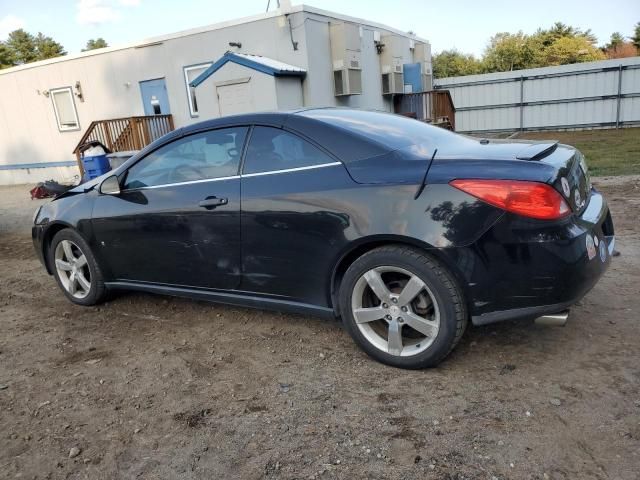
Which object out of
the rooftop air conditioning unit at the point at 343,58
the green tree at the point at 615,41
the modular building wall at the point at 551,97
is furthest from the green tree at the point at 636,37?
the rooftop air conditioning unit at the point at 343,58

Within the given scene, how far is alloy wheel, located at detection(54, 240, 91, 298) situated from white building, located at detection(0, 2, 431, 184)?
20.8ft

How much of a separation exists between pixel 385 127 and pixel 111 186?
210 centimetres

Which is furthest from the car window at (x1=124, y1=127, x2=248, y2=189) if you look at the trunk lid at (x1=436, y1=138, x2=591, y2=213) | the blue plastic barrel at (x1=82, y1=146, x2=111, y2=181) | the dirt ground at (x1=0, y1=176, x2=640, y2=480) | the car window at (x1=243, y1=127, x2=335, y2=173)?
the blue plastic barrel at (x1=82, y1=146, x2=111, y2=181)

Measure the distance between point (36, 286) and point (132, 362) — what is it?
8.25 feet

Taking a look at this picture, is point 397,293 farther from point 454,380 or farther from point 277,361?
point 277,361

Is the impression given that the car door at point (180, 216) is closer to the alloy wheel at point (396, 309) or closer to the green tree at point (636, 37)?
the alloy wheel at point (396, 309)

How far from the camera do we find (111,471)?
7.87 feet

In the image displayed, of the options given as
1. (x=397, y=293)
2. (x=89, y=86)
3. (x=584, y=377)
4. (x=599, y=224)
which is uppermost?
(x=89, y=86)

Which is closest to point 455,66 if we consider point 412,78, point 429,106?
point 412,78

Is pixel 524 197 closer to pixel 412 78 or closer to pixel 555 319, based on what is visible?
pixel 555 319

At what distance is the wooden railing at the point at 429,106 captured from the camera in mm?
14674

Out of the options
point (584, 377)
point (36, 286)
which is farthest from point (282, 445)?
point (36, 286)

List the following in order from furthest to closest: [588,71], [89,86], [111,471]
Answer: [588,71] → [89,86] → [111,471]

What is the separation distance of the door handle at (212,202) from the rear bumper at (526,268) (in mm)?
1569
